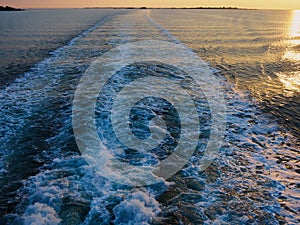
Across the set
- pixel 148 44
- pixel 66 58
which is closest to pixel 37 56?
pixel 66 58

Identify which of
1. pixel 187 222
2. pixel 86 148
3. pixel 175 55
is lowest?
pixel 187 222

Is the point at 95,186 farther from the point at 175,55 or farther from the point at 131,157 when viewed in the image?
the point at 175,55

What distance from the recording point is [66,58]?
16594 mm

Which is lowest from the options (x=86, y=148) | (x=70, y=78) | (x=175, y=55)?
(x=86, y=148)

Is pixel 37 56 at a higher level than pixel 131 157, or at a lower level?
higher

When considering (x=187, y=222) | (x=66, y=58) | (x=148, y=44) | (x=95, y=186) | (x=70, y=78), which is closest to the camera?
(x=187, y=222)

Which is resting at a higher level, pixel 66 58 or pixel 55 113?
pixel 66 58

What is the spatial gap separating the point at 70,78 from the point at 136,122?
6193mm

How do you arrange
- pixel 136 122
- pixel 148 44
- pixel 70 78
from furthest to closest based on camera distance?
pixel 148 44 → pixel 70 78 → pixel 136 122

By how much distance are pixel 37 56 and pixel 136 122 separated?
12.7 meters

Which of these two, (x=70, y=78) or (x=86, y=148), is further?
(x=70, y=78)

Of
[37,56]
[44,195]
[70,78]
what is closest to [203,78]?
[70,78]

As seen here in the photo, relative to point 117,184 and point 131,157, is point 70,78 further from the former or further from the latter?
point 117,184

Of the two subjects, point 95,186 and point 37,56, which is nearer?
point 95,186
